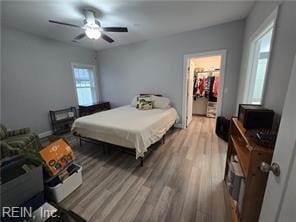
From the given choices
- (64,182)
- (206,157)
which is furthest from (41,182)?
(206,157)

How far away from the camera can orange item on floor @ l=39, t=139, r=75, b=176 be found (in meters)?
1.61

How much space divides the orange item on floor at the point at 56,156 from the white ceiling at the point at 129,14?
213 cm

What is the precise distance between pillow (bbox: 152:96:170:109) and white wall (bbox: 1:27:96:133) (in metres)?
2.71

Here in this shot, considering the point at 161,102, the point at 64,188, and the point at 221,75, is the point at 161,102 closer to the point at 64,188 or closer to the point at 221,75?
the point at 221,75

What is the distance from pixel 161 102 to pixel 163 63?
1.15 m

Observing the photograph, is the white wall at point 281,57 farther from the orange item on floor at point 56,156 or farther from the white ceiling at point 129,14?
the orange item on floor at point 56,156

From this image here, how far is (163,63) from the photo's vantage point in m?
3.82

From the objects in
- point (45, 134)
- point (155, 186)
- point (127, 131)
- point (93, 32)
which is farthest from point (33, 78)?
point (155, 186)

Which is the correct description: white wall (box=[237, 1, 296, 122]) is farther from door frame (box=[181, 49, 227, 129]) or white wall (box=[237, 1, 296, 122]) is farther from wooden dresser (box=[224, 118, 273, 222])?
door frame (box=[181, 49, 227, 129])

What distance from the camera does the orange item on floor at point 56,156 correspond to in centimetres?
161

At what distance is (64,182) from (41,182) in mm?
241

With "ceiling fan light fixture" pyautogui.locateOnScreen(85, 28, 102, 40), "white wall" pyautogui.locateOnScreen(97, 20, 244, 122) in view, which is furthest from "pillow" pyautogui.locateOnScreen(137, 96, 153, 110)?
"ceiling fan light fixture" pyautogui.locateOnScreen(85, 28, 102, 40)

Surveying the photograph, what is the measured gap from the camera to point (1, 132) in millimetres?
2154

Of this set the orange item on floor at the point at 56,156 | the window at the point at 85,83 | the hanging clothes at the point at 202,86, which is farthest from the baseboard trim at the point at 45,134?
the hanging clothes at the point at 202,86
